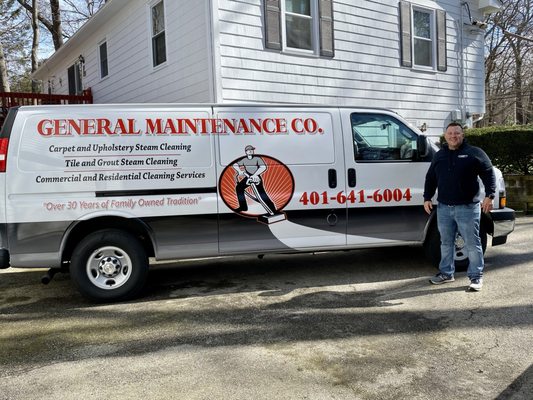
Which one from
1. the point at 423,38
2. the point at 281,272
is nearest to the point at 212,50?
the point at 281,272

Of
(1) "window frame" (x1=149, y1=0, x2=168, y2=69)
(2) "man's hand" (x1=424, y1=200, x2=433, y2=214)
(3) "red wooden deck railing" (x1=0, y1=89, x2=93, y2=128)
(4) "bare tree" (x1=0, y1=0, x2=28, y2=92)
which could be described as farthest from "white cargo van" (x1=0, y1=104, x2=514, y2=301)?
(4) "bare tree" (x1=0, y1=0, x2=28, y2=92)

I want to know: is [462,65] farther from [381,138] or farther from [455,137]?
[455,137]

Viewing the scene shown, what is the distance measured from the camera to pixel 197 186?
208 inches

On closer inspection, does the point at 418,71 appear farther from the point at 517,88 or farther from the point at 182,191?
the point at 517,88

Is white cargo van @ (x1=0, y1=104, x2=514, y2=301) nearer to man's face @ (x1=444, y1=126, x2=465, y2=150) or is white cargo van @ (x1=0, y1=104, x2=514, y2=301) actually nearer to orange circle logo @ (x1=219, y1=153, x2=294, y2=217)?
orange circle logo @ (x1=219, y1=153, x2=294, y2=217)

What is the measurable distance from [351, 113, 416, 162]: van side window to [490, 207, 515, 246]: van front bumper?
1.28m

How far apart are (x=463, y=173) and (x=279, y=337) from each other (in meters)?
2.65

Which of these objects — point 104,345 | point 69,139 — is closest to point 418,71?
point 69,139

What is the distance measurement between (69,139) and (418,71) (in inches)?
397

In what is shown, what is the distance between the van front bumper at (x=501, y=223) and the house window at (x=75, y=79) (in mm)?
13984

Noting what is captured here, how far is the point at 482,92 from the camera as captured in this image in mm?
14414

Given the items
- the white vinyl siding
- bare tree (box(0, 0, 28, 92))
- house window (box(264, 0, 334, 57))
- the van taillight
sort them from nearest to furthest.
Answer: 1. the van taillight
2. the white vinyl siding
3. house window (box(264, 0, 334, 57))
4. bare tree (box(0, 0, 28, 92))

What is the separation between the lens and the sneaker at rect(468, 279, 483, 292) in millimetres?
5230

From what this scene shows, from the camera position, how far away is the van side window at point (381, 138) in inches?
229
